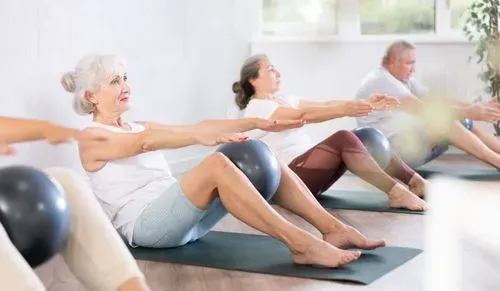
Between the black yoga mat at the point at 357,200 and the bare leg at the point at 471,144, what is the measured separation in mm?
589

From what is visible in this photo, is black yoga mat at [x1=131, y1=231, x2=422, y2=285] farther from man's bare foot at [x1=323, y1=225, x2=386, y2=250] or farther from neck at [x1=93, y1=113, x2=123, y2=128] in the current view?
neck at [x1=93, y1=113, x2=123, y2=128]

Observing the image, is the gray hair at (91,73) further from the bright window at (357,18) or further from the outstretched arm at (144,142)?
the bright window at (357,18)

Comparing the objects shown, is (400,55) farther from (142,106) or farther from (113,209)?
(113,209)

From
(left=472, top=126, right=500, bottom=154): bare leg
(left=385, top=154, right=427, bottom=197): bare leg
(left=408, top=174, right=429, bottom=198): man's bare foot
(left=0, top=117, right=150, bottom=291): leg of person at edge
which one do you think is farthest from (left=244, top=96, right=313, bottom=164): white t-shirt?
(left=0, top=117, right=150, bottom=291): leg of person at edge

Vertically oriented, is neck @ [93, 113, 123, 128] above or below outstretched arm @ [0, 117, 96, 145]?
below

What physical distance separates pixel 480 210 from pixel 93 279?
3.99 feet

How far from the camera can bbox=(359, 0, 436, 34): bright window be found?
584 centimetres

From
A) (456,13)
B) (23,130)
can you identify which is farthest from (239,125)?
(456,13)

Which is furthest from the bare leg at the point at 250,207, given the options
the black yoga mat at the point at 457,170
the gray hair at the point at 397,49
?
the black yoga mat at the point at 457,170

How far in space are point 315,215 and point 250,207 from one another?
361 mm

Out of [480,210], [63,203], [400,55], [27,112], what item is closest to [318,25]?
[400,55]

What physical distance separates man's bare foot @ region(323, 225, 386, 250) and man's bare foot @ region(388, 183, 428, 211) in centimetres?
99

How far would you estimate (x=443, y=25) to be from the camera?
19.0 ft

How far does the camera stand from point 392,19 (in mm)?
5852
